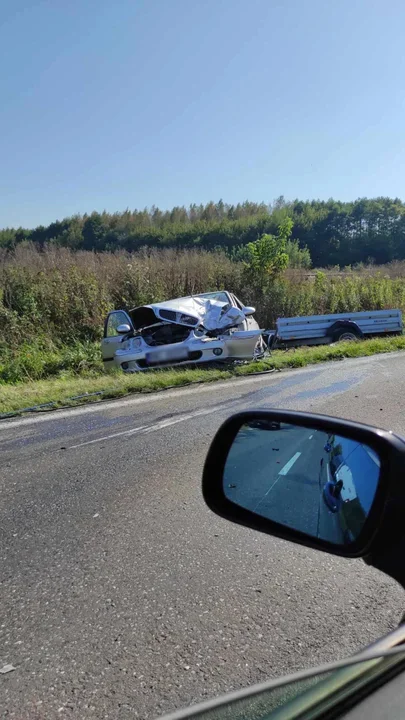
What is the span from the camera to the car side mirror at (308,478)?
1393mm

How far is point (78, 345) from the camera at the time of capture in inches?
557

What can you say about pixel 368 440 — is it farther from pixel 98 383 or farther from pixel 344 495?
pixel 98 383

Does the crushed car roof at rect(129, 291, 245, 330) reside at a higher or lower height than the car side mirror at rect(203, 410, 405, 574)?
higher

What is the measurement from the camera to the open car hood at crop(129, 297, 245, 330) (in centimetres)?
1102

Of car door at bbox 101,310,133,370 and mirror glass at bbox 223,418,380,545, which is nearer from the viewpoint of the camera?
mirror glass at bbox 223,418,380,545

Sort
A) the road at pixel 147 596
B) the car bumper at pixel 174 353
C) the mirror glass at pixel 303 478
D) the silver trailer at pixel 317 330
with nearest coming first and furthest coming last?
the mirror glass at pixel 303 478 → the road at pixel 147 596 → the car bumper at pixel 174 353 → the silver trailer at pixel 317 330

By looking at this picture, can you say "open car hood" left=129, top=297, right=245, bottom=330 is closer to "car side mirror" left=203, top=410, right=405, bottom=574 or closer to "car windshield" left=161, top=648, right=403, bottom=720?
"car side mirror" left=203, top=410, right=405, bottom=574

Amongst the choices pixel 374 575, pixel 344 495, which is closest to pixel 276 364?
pixel 374 575

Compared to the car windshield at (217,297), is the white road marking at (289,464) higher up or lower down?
lower down

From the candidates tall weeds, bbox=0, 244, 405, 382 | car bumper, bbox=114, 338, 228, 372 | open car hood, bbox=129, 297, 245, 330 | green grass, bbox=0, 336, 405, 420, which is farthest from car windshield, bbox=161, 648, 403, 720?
tall weeds, bbox=0, 244, 405, 382

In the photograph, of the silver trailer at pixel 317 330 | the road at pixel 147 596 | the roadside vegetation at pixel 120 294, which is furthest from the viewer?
the silver trailer at pixel 317 330

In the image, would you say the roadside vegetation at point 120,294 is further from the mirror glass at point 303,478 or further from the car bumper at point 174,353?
the mirror glass at point 303,478

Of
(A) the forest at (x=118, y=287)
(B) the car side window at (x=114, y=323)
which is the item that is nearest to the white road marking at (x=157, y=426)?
(B) the car side window at (x=114, y=323)

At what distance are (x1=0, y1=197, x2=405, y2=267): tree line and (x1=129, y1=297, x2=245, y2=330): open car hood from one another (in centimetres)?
2625
